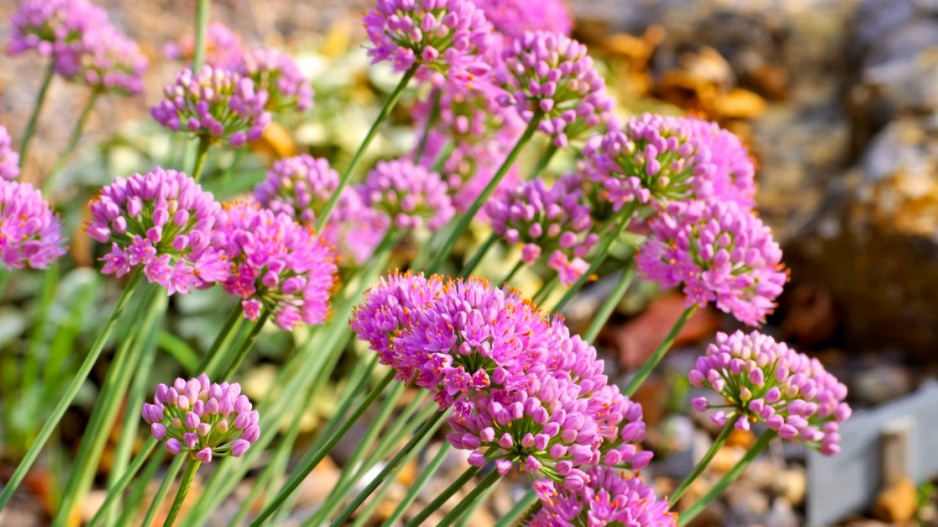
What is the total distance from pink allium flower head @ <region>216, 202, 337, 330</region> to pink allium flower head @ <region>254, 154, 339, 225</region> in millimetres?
326

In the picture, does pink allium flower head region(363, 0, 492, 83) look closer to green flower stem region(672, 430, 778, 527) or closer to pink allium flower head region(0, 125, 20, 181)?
pink allium flower head region(0, 125, 20, 181)

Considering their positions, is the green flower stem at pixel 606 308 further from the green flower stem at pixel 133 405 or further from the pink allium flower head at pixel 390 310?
the green flower stem at pixel 133 405

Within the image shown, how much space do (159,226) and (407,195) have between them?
2.31 ft

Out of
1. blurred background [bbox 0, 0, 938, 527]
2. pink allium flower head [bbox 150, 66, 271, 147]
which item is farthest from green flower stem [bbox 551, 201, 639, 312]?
blurred background [bbox 0, 0, 938, 527]

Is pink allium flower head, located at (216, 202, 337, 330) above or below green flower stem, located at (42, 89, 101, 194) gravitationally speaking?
above

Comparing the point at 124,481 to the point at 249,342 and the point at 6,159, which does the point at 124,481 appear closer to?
the point at 249,342

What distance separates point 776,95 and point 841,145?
63 cm

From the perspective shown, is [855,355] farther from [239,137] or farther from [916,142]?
[239,137]

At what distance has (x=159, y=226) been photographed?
42.1 inches

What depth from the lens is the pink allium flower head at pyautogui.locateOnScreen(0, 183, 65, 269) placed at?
3.74 feet

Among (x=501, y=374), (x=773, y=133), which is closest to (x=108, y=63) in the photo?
(x=501, y=374)

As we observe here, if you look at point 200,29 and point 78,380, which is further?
point 200,29

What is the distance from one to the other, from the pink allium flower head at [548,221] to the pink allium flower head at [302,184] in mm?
292

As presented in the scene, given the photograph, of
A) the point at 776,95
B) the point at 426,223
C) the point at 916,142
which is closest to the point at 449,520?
the point at 426,223
